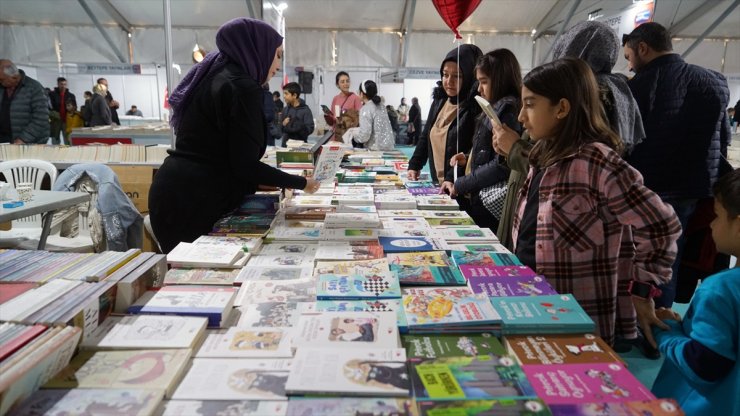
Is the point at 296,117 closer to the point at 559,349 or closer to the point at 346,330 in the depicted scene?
the point at 346,330

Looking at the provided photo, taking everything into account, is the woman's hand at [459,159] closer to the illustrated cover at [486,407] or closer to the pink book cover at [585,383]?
the pink book cover at [585,383]

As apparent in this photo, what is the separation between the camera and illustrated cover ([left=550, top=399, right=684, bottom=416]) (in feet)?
2.39

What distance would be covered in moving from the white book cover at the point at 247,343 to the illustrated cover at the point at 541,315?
1.52 ft

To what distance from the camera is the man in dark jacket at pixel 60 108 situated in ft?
30.1

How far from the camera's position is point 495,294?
1188mm

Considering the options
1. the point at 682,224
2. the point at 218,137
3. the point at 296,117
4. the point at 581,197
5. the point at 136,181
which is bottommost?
the point at 136,181

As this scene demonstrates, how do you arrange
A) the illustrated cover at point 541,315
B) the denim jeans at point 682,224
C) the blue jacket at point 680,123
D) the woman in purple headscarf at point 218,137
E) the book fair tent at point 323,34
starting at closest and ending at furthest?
the illustrated cover at point 541,315 < the woman in purple headscarf at point 218,137 < the blue jacket at point 680,123 < the denim jeans at point 682,224 < the book fair tent at point 323,34

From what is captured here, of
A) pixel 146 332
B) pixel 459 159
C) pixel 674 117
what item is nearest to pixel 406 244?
pixel 146 332

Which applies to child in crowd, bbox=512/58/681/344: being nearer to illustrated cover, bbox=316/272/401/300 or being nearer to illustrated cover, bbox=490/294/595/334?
illustrated cover, bbox=490/294/595/334

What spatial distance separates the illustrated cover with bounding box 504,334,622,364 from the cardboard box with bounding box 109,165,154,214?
13.5ft

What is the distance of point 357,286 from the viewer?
3.99ft

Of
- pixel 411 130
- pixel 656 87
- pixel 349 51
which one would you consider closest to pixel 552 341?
pixel 656 87

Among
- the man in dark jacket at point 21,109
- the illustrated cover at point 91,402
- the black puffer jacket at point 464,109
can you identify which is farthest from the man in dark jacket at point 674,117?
the man in dark jacket at point 21,109

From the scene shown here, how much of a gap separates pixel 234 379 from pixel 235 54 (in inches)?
52.9
